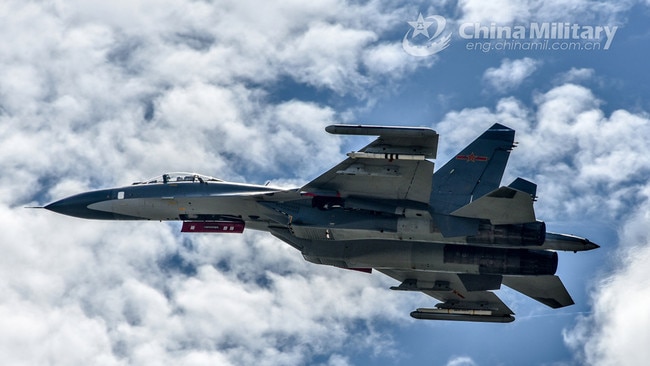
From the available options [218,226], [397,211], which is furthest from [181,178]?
[397,211]

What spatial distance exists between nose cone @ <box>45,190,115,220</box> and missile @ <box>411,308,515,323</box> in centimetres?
1458

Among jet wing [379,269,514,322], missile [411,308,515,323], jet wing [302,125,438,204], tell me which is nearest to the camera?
jet wing [302,125,438,204]

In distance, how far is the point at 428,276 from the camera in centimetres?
5328

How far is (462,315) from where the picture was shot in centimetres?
5409

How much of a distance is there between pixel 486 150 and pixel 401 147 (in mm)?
7411

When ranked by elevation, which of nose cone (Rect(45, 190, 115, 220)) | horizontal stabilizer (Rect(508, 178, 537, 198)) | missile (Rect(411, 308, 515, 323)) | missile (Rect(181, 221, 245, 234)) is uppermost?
horizontal stabilizer (Rect(508, 178, 537, 198))

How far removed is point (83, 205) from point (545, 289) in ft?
67.8

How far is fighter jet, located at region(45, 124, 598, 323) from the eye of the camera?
152ft

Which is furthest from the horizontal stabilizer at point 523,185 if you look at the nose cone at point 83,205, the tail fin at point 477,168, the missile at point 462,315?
the nose cone at point 83,205

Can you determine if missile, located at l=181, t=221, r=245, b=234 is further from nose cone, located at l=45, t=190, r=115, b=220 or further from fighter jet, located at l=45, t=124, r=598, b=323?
nose cone, located at l=45, t=190, r=115, b=220

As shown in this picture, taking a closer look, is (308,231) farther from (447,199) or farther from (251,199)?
(447,199)

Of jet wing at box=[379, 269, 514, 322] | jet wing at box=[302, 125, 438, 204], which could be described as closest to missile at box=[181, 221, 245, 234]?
jet wing at box=[302, 125, 438, 204]

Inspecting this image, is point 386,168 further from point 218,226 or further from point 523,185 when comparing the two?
point 218,226

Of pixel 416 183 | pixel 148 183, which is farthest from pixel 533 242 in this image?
pixel 148 183
